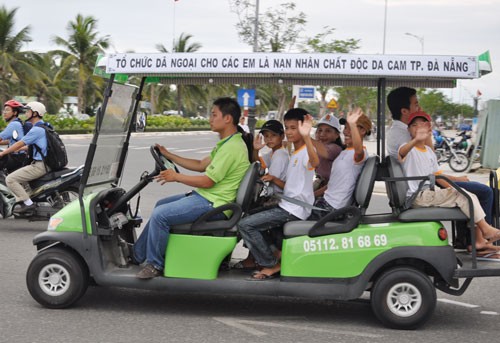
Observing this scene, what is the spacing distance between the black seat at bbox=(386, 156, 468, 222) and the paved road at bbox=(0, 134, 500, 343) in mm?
809

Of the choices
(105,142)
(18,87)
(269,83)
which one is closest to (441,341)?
(269,83)

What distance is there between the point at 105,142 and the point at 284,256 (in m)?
1.75

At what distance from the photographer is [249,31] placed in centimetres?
2895

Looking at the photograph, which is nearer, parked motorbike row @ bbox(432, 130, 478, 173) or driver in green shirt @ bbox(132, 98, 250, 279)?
driver in green shirt @ bbox(132, 98, 250, 279)

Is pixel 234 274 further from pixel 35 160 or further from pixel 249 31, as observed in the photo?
pixel 249 31

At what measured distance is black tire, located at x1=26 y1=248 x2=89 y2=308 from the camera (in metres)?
5.41

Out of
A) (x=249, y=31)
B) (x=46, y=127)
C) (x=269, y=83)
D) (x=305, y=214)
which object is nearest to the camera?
(x=305, y=214)

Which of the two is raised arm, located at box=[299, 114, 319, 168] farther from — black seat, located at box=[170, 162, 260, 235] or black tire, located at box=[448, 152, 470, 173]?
black tire, located at box=[448, 152, 470, 173]

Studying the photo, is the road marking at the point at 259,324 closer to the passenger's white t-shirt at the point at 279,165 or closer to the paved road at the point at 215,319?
the paved road at the point at 215,319

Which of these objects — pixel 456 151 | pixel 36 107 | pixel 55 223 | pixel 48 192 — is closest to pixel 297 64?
pixel 55 223

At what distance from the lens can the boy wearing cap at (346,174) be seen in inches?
218

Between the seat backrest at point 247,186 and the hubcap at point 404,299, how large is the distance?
48.8 inches

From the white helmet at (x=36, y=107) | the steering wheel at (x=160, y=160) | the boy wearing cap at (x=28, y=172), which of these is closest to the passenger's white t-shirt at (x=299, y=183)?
the steering wheel at (x=160, y=160)

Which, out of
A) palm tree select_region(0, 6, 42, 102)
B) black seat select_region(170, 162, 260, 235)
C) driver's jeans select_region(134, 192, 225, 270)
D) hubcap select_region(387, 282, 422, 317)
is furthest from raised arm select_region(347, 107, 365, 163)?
palm tree select_region(0, 6, 42, 102)
